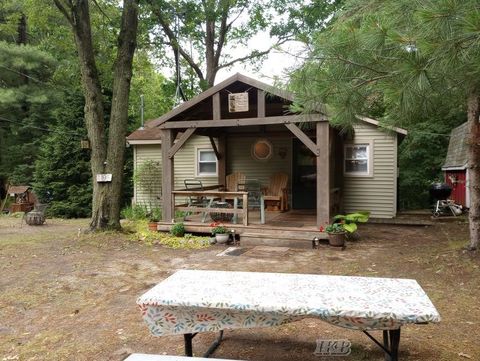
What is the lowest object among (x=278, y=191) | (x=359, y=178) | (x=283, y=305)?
(x=283, y=305)

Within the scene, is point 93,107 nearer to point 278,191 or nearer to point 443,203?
point 278,191

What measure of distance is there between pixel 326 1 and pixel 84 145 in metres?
12.7

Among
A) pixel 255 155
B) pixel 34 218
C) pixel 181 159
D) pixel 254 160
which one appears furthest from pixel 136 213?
pixel 255 155

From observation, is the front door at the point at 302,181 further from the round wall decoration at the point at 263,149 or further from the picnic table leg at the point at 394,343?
the picnic table leg at the point at 394,343

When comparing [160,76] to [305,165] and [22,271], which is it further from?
[22,271]

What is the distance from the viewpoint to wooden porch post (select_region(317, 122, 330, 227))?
790 cm

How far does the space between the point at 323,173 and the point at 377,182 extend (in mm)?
4019

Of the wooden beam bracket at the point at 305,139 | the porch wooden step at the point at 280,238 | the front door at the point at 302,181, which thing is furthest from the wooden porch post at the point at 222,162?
the wooden beam bracket at the point at 305,139

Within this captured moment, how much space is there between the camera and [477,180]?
618cm

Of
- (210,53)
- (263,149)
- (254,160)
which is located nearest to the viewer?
(263,149)

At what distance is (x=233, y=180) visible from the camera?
450 inches

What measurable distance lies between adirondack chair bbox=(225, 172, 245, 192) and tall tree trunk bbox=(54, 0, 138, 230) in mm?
3232

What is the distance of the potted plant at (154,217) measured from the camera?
374 inches

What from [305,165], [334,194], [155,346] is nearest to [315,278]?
[155,346]
